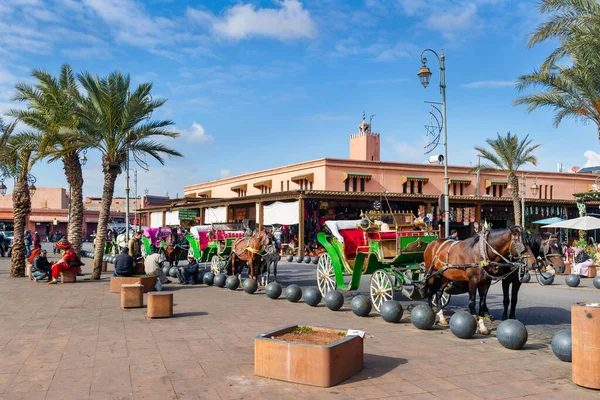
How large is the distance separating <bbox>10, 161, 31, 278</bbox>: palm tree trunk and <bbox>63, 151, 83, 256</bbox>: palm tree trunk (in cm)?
155

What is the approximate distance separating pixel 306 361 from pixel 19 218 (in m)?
17.6

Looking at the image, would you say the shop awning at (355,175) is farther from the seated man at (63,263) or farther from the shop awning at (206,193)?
the seated man at (63,263)

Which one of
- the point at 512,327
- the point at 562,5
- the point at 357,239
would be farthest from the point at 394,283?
the point at 562,5

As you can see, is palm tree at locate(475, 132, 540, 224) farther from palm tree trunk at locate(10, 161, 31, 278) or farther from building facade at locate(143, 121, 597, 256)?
palm tree trunk at locate(10, 161, 31, 278)

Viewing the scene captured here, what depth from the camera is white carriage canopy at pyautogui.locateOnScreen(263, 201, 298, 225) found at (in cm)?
3231

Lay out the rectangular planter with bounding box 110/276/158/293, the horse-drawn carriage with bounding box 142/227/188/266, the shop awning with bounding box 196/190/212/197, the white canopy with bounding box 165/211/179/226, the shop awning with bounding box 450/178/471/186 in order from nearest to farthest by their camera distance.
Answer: the rectangular planter with bounding box 110/276/158/293 < the horse-drawn carriage with bounding box 142/227/188/266 < the shop awning with bounding box 450/178/471/186 < the white canopy with bounding box 165/211/179/226 < the shop awning with bounding box 196/190/212/197

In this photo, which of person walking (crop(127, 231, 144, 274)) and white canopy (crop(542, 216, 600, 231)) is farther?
white canopy (crop(542, 216, 600, 231))

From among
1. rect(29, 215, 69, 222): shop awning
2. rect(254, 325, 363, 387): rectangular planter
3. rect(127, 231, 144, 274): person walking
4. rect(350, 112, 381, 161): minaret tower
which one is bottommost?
rect(254, 325, 363, 387): rectangular planter

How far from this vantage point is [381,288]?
11352mm

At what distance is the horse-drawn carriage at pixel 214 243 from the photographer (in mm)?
18641

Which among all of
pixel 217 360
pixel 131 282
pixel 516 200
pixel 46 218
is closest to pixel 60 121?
pixel 131 282

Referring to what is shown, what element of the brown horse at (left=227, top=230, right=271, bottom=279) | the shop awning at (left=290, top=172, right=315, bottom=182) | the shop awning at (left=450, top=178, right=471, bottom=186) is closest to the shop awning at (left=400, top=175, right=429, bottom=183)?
the shop awning at (left=450, top=178, right=471, bottom=186)

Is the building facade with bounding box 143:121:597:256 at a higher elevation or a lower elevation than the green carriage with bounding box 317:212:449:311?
higher

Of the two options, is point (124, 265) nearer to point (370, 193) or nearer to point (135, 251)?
point (135, 251)
